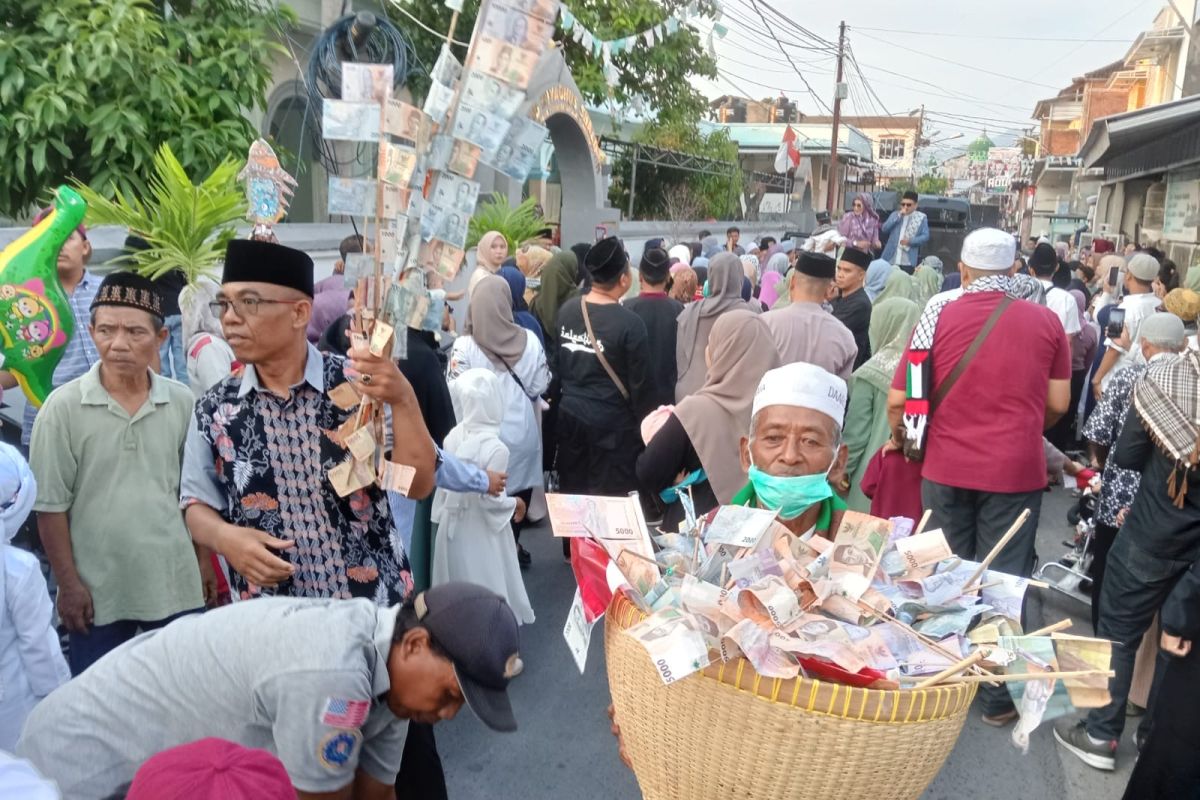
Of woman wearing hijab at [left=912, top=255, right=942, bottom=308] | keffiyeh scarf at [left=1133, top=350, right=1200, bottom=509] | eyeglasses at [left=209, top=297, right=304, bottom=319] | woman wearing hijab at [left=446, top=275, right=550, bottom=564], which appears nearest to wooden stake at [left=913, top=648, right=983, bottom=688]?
eyeglasses at [left=209, top=297, right=304, bottom=319]

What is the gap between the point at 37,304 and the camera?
11.1 ft

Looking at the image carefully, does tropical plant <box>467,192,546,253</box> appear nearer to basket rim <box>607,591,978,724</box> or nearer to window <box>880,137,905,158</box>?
basket rim <box>607,591,978,724</box>

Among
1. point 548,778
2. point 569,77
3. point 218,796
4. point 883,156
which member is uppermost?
point 883,156

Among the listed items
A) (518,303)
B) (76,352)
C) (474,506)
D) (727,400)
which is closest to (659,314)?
(518,303)

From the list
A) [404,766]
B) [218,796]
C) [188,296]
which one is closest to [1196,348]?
[404,766]

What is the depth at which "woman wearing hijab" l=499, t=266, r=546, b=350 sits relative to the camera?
18.5ft

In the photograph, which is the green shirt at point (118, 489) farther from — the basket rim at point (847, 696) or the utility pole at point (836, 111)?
the utility pole at point (836, 111)

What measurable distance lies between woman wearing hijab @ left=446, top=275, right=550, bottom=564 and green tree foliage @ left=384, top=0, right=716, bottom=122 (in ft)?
22.6

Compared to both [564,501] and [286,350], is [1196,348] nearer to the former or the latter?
[564,501]

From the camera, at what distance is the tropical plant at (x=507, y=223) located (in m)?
8.66

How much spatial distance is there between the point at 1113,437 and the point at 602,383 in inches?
102

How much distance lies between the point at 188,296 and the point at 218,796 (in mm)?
3082

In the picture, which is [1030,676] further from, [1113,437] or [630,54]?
[630,54]

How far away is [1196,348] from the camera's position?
3141 mm
